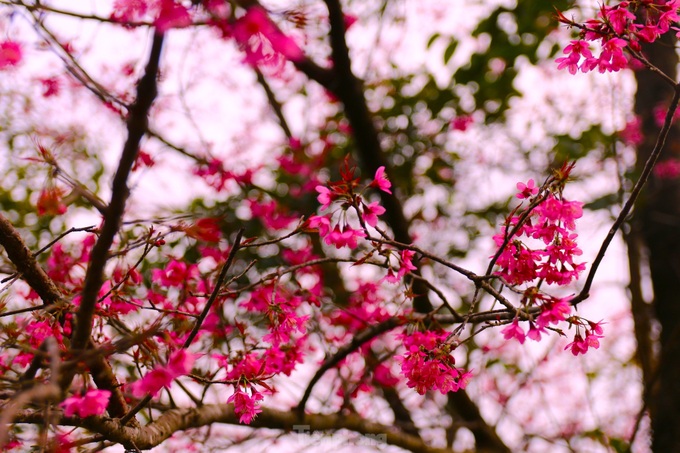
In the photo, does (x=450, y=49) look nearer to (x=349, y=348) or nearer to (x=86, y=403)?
(x=349, y=348)

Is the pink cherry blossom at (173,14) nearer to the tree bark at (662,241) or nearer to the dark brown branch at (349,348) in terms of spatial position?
the dark brown branch at (349,348)

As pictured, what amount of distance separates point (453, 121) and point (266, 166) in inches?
63.9

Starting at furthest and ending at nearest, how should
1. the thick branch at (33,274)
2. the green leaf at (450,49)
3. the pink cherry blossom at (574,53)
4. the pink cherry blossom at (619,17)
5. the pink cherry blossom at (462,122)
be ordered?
the pink cherry blossom at (462,122), the green leaf at (450,49), the pink cherry blossom at (574,53), the pink cherry blossom at (619,17), the thick branch at (33,274)

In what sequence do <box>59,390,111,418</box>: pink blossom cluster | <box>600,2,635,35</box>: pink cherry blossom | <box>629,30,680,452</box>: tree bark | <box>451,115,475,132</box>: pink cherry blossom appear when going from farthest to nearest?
<box>451,115,475,132</box>: pink cherry blossom
<box>629,30,680,452</box>: tree bark
<box>600,2,635,35</box>: pink cherry blossom
<box>59,390,111,418</box>: pink blossom cluster

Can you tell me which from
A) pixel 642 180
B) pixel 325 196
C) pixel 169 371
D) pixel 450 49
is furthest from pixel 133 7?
pixel 450 49

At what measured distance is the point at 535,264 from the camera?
179 cm

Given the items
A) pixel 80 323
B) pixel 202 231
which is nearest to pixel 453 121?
pixel 202 231

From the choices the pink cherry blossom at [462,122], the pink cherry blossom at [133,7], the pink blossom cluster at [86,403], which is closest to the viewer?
the pink blossom cluster at [86,403]

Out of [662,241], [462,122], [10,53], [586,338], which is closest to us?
[586,338]

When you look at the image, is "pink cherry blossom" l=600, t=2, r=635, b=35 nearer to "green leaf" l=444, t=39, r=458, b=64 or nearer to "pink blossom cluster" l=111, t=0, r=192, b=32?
"pink blossom cluster" l=111, t=0, r=192, b=32

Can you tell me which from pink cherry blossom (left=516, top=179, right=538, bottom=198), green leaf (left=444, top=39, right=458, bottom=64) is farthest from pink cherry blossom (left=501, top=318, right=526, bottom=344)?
green leaf (left=444, top=39, right=458, bottom=64)

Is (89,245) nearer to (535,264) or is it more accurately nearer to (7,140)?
(7,140)

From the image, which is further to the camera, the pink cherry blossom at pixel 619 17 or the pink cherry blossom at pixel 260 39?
the pink cherry blossom at pixel 619 17

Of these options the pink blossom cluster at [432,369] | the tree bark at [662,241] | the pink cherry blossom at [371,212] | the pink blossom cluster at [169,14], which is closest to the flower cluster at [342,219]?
the pink cherry blossom at [371,212]
